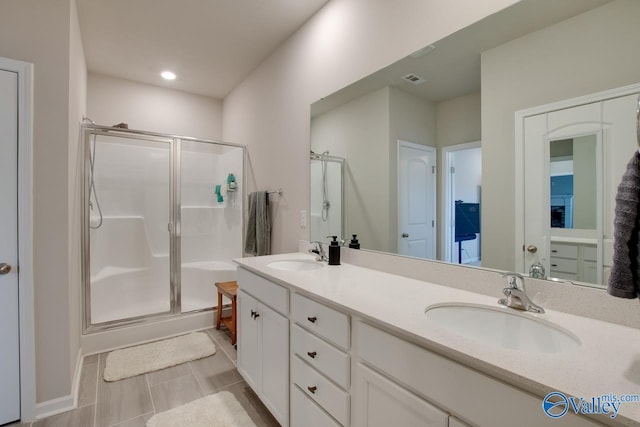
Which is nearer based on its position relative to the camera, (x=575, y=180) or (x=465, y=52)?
(x=575, y=180)

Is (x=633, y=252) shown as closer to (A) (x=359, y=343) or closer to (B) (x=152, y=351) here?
(A) (x=359, y=343)

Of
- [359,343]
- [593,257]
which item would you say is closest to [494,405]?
[359,343]

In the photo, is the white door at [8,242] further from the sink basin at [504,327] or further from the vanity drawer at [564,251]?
the vanity drawer at [564,251]

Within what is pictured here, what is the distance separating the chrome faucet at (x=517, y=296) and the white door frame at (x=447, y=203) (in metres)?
0.30

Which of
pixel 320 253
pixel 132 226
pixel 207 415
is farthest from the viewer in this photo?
pixel 132 226

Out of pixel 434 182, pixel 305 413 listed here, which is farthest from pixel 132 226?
pixel 434 182

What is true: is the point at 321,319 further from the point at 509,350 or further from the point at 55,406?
the point at 55,406

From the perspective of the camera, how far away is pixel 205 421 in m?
1.66

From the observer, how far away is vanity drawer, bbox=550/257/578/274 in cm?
103

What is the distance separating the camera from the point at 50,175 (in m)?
1.71

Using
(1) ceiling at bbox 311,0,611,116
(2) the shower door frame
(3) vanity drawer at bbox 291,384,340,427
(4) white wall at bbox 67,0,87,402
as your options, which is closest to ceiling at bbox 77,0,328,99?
(4) white wall at bbox 67,0,87,402

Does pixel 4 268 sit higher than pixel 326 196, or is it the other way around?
pixel 326 196

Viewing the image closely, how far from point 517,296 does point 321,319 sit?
72 cm

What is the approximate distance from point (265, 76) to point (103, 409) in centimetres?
286
